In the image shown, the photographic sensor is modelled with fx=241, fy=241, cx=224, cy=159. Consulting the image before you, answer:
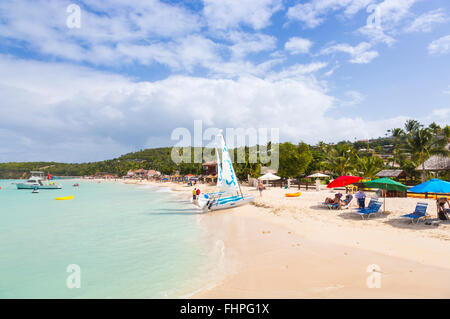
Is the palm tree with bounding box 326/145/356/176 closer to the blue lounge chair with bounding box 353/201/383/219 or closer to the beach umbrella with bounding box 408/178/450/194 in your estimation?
the blue lounge chair with bounding box 353/201/383/219

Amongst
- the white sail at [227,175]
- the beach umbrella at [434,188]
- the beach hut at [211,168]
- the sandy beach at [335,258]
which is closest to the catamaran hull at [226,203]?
the white sail at [227,175]

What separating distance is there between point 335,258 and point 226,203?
12182 millimetres

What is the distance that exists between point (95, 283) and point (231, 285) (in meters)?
4.38

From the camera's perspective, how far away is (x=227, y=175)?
2002cm

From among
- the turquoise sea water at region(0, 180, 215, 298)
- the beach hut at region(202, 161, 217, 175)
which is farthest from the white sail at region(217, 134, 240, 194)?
the beach hut at region(202, 161, 217, 175)

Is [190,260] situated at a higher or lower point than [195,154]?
lower

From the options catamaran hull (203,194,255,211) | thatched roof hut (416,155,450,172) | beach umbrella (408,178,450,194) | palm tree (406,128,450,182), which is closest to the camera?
beach umbrella (408,178,450,194)

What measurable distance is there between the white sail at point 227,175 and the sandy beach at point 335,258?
654cm

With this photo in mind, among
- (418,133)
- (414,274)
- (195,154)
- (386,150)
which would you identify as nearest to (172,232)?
(414,274)

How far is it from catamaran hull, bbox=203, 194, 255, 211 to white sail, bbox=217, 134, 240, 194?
99 centimetres

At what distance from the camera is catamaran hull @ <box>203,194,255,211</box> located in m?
19.2

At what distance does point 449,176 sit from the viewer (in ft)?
94.3

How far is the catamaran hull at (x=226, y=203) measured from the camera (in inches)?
755
